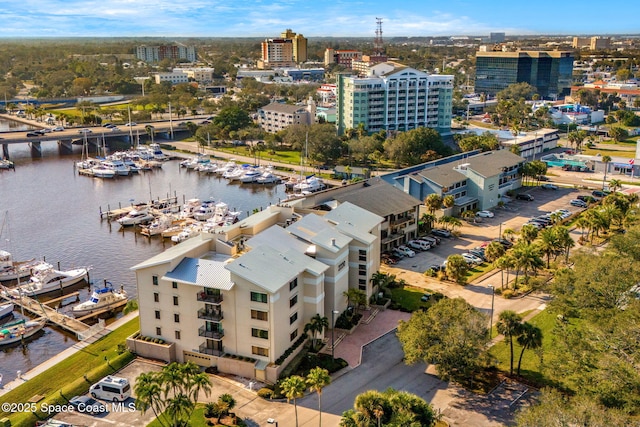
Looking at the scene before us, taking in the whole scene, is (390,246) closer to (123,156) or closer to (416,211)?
(416,211)

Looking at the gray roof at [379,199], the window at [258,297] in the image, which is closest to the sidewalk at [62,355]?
the window at [258,297]

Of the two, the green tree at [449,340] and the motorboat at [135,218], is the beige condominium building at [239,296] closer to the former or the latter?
the green tree at [449,340]

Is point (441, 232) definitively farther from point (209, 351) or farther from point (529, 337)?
point (209, 351)

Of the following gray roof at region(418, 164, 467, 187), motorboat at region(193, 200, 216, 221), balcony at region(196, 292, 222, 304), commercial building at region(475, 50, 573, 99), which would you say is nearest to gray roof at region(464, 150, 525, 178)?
gray roof at region(418, 164, 467, 187)

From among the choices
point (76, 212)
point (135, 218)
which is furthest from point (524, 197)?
point (76, 212)

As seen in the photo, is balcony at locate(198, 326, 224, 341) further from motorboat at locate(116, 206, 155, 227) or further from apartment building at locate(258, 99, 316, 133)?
apartment building at locate(258, 99, 316, 133)

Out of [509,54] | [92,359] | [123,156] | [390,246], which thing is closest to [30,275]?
[92,359]
